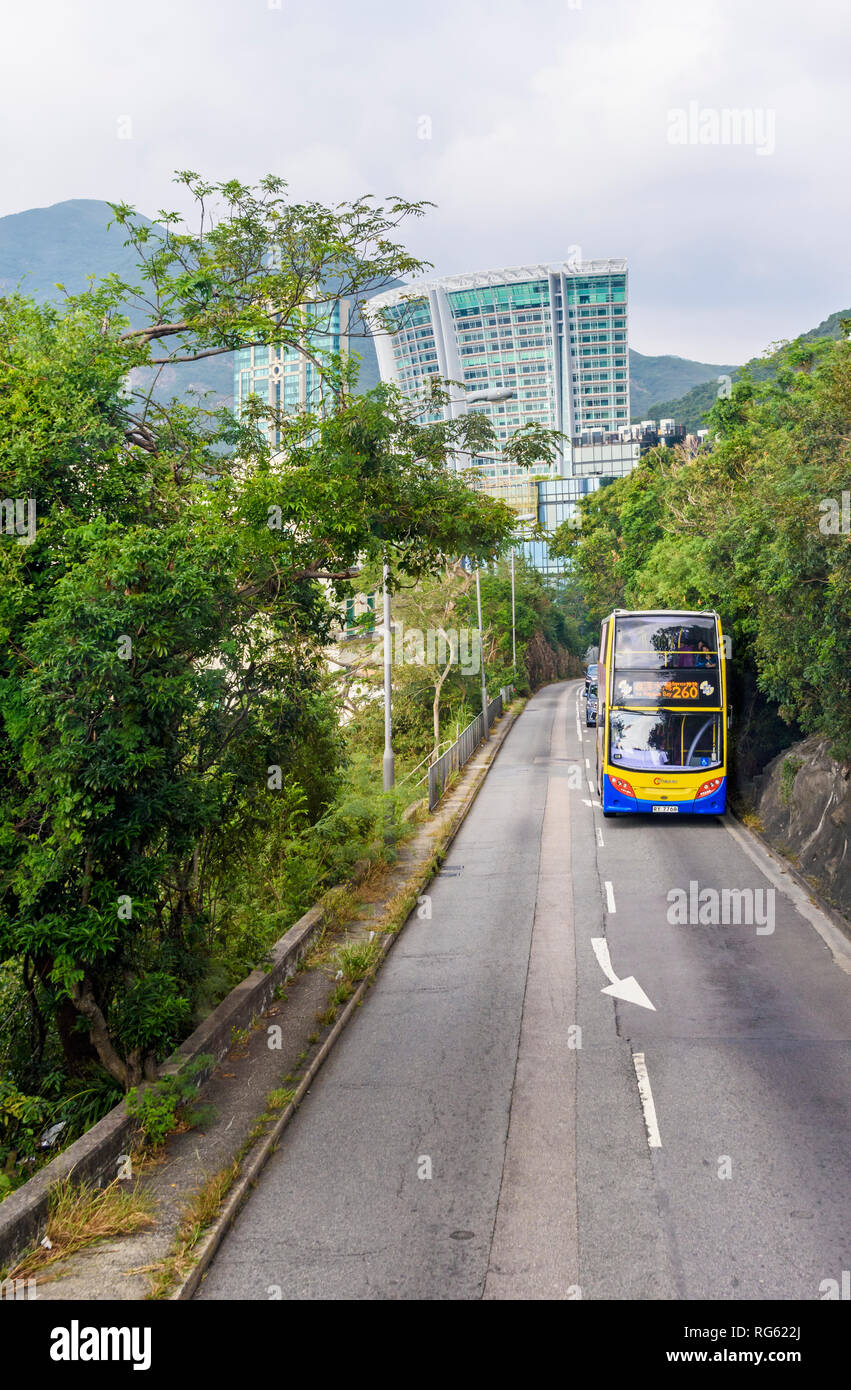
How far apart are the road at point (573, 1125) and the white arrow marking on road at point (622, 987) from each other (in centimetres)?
10

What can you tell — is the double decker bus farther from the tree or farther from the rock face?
the tree

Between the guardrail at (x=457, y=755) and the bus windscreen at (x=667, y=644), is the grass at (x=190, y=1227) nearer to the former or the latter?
the bus windscreen at (x=667, y=644)

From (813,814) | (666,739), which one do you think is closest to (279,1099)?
(813,814)

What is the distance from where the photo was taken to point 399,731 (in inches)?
1863

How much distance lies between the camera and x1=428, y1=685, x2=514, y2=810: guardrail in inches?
1016

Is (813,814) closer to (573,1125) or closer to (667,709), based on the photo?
(667,709)

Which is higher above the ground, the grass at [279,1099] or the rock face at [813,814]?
the rock face at [813,814]

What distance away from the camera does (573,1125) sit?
8203mm

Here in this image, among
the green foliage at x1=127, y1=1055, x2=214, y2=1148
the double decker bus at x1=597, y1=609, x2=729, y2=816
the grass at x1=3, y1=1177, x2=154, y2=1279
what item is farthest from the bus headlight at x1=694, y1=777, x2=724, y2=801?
the grass at x1=3, y1=1177, x2=154, y2=1279

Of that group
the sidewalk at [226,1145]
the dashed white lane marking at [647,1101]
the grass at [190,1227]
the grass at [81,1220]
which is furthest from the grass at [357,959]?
the grass at [81,1220]

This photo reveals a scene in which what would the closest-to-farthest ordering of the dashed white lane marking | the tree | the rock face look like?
the tree, the dashed white lane marking, the rock face

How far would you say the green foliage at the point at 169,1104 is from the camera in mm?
7645

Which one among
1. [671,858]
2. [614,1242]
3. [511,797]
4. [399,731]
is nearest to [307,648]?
[614,1242]

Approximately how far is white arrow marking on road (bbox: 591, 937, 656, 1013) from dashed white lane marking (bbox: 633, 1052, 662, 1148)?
1.62 metres
